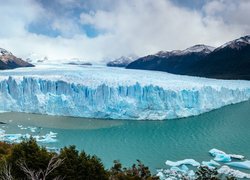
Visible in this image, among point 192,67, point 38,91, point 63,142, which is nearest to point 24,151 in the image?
point 63,142

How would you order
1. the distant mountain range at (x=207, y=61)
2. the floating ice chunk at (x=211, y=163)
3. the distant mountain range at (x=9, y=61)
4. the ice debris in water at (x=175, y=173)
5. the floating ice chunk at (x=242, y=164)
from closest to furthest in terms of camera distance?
the ice debris in water at (x=175, y=173), the floating ice chunk at (x=242, y=164), the floating ice chunk at (x=211, y=163), the distant mountain range at (x=207, y=61), the distant mountain range at (x=9, y=61)

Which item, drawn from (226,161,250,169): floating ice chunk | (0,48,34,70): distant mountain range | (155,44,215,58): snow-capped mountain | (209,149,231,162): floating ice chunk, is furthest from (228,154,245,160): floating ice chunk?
(155,44,215,58): snow-capped mountain

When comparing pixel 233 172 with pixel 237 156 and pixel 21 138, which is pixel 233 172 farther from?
pixel 21 138

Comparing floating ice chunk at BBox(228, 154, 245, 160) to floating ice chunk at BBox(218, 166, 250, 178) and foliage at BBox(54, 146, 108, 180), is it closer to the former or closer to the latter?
floating ice chunk at BBox(218, 166, 250, 178)

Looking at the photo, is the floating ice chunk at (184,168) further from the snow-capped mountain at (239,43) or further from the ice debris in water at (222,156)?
the snow-capped mountain at (239,43)

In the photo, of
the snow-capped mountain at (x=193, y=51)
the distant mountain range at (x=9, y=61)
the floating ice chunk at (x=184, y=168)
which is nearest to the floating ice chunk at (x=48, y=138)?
the floating ice chunk at (x=184, y=168)
